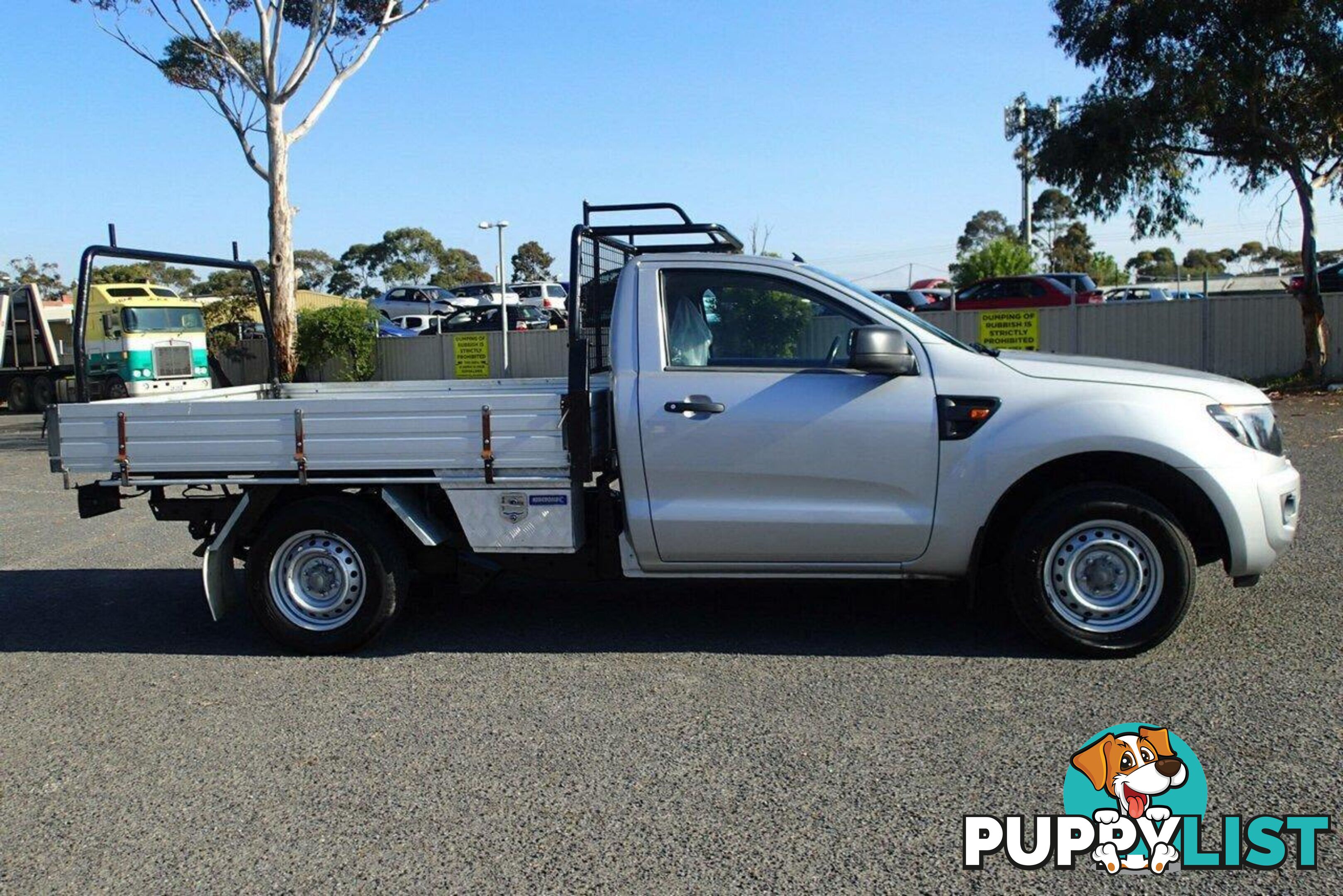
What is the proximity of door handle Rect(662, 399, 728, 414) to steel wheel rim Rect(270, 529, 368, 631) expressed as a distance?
1877 mm

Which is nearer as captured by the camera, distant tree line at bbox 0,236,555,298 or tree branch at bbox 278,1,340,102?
tree branch at bbox 278,1,340,102

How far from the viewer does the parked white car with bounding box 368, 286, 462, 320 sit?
140 ft

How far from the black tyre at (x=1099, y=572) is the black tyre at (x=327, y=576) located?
317 centimetres

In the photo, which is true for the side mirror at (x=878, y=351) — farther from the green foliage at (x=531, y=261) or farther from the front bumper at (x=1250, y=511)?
the green foliage at (x=531, y=261)

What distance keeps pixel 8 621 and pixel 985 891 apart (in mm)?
6150

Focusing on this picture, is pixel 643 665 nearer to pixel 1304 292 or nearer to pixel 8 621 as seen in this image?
pixel 8 621

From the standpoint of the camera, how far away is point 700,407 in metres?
5.54

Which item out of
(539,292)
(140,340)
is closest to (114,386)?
(140,340)

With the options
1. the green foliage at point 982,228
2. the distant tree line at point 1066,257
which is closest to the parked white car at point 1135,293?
the distant tree line at point 1066,257

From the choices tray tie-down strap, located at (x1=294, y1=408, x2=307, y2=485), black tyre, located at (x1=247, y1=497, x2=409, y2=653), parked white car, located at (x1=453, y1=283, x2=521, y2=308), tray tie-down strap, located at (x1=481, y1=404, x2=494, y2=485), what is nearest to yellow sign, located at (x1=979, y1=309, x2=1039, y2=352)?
tray tie-down strap, located at (x1=481, y1=404, x2=494, y2=485)

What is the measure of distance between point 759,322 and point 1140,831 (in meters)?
2.99

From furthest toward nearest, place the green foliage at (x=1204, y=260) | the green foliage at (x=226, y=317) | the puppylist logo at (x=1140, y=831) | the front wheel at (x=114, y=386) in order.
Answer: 1. the green foliage at (x=1204, y=260)
2. the green foliage at (x=226, y=317)
3. the front wheel at (x=114, y=386)
4. the puppylist logo at (x=1140, y=831)

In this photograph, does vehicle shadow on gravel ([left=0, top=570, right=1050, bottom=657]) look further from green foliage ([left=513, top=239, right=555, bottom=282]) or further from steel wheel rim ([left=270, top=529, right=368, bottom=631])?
green foliage ([left=513, top=239, right=555, bottom=282])

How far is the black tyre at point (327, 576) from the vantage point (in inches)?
234
